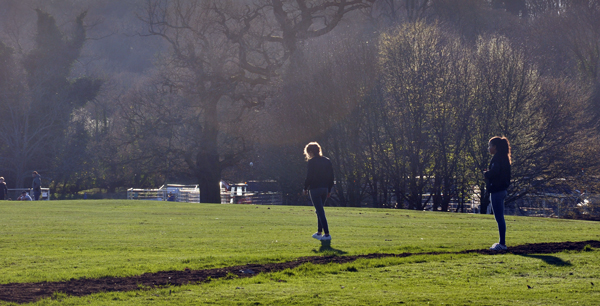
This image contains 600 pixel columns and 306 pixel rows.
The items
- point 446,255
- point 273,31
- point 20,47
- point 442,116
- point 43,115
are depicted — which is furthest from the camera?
point 20,47

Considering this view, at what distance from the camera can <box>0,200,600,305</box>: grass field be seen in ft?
23.1

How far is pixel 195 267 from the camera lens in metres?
9.08

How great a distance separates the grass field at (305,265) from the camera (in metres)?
7.04

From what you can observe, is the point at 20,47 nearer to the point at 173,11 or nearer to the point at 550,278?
the point at 173,11

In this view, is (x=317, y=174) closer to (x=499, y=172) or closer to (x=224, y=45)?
(x=499, y=172)

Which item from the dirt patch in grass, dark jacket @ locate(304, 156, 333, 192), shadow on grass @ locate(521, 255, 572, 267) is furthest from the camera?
dark jacket @ locate(304, 156, 333, 192)

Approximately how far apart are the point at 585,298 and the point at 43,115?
5406 centimetres

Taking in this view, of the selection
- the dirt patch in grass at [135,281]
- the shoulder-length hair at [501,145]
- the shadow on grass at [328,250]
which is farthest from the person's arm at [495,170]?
the shadow on grass at [328,250]

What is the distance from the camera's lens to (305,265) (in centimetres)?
909

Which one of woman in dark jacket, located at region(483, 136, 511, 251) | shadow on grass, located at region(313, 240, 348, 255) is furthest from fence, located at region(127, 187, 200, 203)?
woman in dark jacket, located at region(483, 136, 511, 251)

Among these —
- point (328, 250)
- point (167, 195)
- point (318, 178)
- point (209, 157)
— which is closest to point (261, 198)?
point (209, 157)

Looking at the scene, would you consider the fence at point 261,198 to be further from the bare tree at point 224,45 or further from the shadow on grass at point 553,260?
the shadow on grass at point 553,260

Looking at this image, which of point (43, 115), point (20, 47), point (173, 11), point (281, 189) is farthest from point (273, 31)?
point (20, 47)

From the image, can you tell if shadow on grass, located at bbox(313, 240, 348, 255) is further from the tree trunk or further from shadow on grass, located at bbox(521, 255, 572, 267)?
the tree trunk
